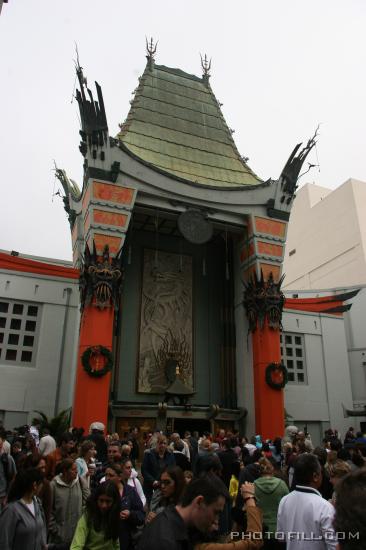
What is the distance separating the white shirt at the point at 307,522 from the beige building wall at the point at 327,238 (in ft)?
122

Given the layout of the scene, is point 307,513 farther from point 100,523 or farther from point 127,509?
point 127,509

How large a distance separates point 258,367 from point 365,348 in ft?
32.6

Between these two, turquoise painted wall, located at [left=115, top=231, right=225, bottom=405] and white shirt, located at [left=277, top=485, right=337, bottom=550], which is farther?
turquoise painted wall, located at [left=115, top=231, right=225, bottom=405]

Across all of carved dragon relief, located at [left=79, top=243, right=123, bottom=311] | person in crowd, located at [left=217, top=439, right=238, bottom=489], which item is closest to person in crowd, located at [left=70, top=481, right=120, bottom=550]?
person in crowd, located at [left=217, top=439, right=238, bottom=489]

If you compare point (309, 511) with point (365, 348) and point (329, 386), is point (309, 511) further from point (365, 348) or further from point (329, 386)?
point (365, 348)

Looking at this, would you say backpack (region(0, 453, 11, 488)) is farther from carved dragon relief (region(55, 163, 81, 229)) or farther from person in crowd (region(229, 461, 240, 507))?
carved dragon relief (region(55, 163, 81, 229))

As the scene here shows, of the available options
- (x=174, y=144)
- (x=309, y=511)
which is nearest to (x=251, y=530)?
(x=309, y=511)

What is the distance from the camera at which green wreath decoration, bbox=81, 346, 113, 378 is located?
57.5 ft

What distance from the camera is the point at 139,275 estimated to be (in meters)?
23.6

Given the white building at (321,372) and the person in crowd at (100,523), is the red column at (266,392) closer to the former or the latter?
the white building at (321,372)

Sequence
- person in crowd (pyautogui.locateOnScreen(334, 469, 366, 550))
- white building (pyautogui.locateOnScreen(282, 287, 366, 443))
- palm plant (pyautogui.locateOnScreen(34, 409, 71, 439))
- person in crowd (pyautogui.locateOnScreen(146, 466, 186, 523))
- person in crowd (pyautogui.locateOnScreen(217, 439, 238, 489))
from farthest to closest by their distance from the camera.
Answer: white building (pyautogui.locateOnScreen(282, 287, 366, 443)) → palm plant (pyautogui.locateOnScreen(34, 409, 71, 439)) → person in crowd (pyautogui.locateOnScreen(217, 439, 238, 489)) → person in crowd (pyautogui.locateOnScreen(146, 466, 186, 523)) → person in crowd (pyautogui.locateOnScreen(334, 469, 366, 550))

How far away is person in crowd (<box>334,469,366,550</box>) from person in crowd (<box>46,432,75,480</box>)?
4580 mm

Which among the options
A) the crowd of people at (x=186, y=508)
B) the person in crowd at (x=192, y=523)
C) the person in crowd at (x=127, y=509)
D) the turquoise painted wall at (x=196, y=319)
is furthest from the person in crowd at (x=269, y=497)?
the turquoise painted wall at (x=196, y=319)

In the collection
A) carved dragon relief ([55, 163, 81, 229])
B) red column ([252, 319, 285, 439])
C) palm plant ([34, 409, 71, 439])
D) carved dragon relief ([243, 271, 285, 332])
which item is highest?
carved dragon relief ([55, 163, 81, 229])
